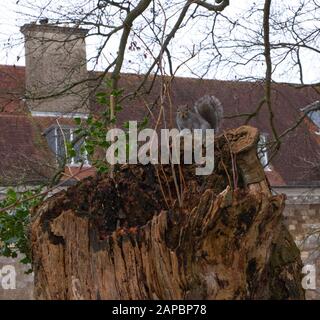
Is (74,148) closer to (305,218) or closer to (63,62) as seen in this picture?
(63,62)

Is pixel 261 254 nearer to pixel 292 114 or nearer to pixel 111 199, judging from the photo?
pixel 111 199

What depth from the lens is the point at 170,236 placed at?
4066mm

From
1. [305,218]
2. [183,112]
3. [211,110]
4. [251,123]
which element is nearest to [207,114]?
[211,110]

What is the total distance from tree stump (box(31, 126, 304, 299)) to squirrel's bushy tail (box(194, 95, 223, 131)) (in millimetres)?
1913

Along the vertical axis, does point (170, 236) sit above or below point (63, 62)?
below

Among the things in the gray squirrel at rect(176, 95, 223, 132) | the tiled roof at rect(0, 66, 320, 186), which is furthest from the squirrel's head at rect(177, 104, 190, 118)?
the tiled roof at rect(0, 66, 320, 186)

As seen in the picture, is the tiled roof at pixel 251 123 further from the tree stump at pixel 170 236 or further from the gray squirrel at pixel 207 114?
the tree stump at pixel 170 236

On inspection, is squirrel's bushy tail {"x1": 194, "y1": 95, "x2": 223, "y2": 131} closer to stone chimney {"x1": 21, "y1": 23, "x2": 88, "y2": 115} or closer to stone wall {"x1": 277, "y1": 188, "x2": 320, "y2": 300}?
stone chimney {"x1": 21, "y1": 23, "x2": 88, "y2": 115}

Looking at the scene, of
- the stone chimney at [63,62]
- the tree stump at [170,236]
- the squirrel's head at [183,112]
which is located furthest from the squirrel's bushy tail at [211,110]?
the stone chimney at [63,62]

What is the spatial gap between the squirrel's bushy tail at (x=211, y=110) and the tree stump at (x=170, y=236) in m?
1.91

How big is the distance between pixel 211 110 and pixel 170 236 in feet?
9.61

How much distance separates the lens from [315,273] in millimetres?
22922

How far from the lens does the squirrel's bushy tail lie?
6.73 metres

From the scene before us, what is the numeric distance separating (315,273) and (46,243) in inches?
752
